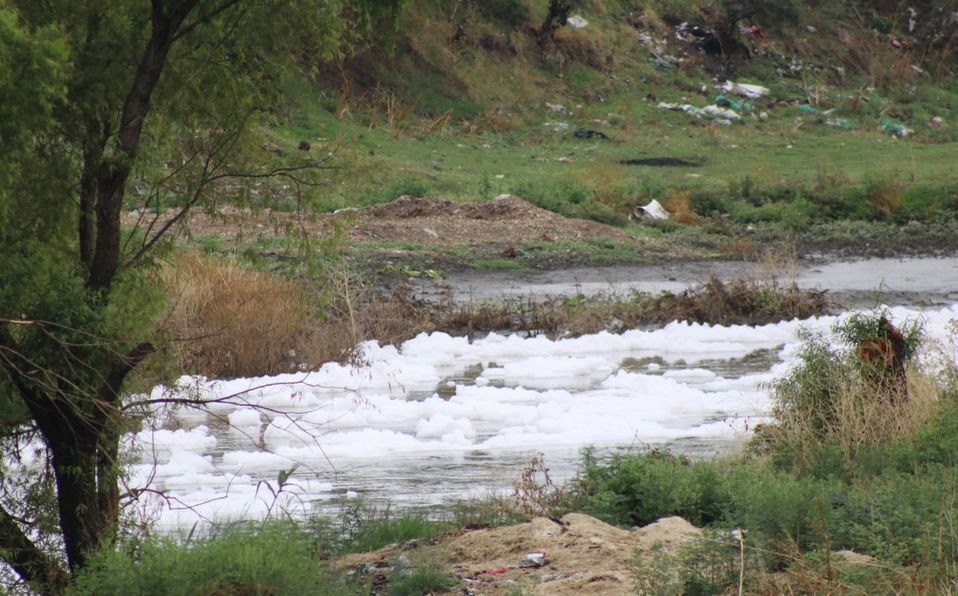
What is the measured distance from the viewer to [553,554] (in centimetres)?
765

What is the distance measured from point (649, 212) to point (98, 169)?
22.4 meters

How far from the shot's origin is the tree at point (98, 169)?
6.18 metres

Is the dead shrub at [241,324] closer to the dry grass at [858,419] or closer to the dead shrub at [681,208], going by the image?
the dry grass at [858,419]

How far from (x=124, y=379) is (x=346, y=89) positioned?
3035 cm

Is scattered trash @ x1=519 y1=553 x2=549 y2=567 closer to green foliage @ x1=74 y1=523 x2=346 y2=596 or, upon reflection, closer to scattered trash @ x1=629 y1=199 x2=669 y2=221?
green foliage @ x1=74 y1=523 x2=346 y2=596

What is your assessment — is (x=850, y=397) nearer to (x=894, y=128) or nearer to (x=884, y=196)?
(x=884, y=196)

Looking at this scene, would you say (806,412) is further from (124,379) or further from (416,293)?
(416,293)

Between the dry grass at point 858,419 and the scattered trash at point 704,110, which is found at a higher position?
the scattered trash at point 704,110

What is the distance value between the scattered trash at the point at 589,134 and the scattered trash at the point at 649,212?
924cm

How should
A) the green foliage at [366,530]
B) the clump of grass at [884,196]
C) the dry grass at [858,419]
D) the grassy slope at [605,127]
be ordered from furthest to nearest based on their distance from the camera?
the grassy slope at [605,127], the clump of grass at [884,196], the dry grass at [858,419], the green foliage at [366,530]

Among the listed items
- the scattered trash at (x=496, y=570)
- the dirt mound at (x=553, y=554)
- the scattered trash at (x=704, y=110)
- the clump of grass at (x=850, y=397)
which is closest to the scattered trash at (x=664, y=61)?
the scattered trash at (x=704, y=110)

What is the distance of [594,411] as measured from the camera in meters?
14.2

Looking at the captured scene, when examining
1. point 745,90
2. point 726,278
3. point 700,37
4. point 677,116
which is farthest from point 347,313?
point 700,37

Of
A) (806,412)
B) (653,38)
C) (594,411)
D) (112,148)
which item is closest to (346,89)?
(653,38)
